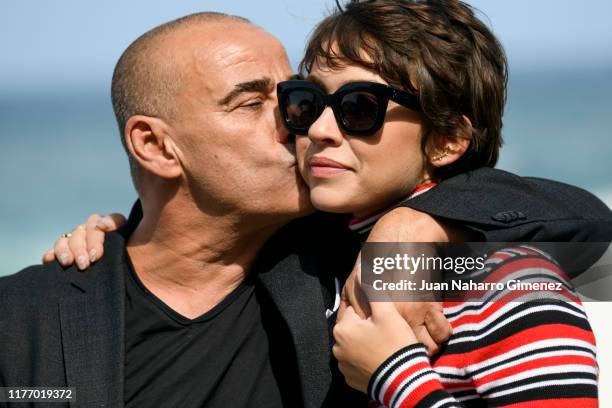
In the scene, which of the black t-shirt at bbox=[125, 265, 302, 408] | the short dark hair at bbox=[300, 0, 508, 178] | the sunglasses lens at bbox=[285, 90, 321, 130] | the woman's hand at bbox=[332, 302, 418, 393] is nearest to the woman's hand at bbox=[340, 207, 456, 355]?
the woman's hand at bbox=[332, 302, 418, 393]

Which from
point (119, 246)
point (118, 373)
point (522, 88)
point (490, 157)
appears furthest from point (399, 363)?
point (522, 88)

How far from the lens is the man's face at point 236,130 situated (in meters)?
3.73

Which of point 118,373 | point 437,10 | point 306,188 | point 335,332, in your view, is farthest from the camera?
point 306,188

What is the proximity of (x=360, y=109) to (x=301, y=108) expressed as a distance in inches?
13.0

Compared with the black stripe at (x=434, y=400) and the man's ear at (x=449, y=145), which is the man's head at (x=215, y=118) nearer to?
the man's ear at (x=449, y=145)

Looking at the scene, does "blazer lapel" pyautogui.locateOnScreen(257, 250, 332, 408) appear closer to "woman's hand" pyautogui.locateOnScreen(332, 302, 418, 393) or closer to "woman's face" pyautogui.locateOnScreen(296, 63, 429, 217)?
"woman's hand" pyautogui.locateOnScreen(332, 302, 418, 393)

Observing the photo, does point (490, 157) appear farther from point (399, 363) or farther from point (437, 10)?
point (399, 363)

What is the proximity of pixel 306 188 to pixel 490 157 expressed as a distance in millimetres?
771

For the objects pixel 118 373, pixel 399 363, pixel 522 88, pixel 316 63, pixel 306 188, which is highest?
pixel 316 63

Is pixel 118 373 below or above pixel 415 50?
below

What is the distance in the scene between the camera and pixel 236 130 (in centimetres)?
377

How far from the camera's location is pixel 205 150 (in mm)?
3814

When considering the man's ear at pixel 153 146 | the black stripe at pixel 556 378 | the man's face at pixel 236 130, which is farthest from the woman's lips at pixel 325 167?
the black stripe at pixel 556 378

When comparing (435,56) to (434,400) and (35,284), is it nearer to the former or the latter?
(434,400)
